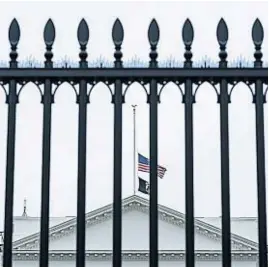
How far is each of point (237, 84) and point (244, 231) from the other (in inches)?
893

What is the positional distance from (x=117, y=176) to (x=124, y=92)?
16.5 inches

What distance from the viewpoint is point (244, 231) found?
86.6ft

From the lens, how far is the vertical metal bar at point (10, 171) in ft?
13.2

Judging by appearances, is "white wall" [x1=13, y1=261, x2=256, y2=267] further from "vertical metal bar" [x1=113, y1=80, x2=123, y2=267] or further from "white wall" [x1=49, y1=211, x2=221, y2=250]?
"vertical metal bar" [x1=113, y1=80, x2=123, y2=267]

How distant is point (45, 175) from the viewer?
4.12 meters

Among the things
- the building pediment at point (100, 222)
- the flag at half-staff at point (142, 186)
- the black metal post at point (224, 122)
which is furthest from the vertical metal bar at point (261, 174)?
the flag at half-staff at point (142, 186)

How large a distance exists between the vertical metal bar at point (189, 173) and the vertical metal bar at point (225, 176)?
150mm

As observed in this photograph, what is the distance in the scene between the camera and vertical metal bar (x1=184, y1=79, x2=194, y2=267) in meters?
4.03

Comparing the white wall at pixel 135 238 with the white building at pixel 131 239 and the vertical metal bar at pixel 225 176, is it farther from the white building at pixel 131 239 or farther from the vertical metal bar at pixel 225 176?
the vertical metal bar at pixel 225 176

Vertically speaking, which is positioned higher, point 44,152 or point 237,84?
point 237,84

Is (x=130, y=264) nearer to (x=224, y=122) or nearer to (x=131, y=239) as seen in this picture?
(x=131, y=239)

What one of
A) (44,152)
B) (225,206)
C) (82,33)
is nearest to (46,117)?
(44,152)

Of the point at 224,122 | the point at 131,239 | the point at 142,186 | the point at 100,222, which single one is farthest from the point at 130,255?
the point at 224,122

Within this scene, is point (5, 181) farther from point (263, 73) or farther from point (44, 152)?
point (263, 73)
